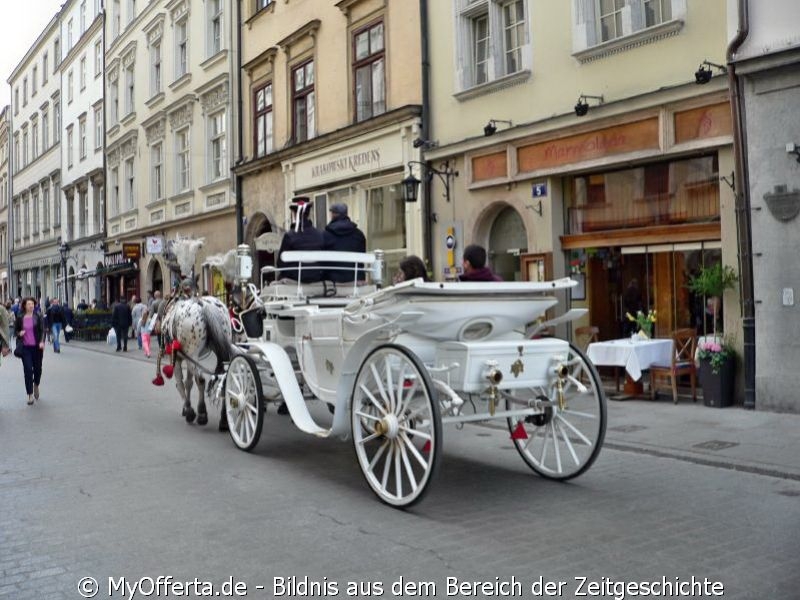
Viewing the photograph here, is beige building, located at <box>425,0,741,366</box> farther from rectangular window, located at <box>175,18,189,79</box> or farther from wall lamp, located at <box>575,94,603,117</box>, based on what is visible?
rectangular window, located at <box>175,18,189,79</box>

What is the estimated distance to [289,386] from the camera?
7230mm

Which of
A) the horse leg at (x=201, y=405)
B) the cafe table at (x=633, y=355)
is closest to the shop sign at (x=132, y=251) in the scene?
the horse leg at (x=201, y=405)

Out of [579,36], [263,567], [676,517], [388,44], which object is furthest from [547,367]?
[388,44]

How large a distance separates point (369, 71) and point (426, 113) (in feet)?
8.97

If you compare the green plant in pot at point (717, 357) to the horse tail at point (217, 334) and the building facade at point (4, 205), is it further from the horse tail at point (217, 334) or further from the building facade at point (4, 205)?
the building facade at point (4, 205)

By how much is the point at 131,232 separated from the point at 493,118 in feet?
71.1

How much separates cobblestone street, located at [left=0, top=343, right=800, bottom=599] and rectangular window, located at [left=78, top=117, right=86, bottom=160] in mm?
33779

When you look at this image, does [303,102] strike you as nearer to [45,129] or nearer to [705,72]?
[705,72]

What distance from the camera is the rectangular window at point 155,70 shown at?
97.7 feet

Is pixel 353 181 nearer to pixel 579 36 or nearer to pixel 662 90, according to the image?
pixel 579 36

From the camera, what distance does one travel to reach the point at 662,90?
438 inches

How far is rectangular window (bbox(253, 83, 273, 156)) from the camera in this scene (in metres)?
22.2

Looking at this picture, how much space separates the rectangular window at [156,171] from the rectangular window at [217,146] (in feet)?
15.8

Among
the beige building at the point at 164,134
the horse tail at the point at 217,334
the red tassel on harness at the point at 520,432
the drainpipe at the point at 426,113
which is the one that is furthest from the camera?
the beige building at the point at 164,134
